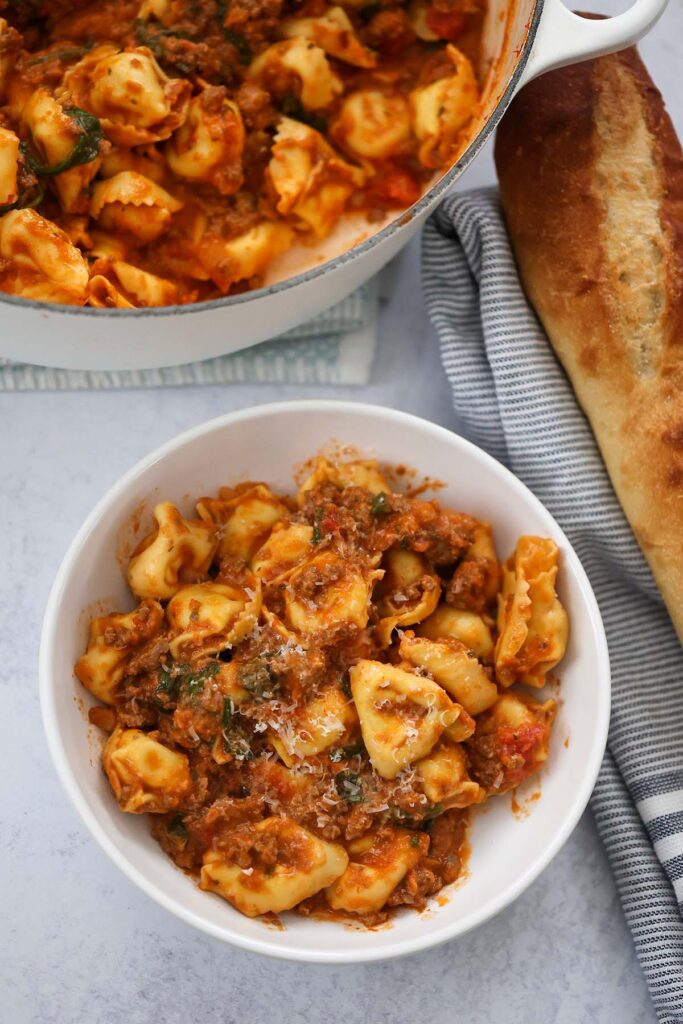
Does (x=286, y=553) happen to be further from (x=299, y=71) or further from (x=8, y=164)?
(x=299, y=71)

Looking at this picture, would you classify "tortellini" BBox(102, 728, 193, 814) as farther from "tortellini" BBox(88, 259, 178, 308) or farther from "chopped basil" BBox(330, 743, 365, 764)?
"tortellini" BBox(88, 259, 178, 308)

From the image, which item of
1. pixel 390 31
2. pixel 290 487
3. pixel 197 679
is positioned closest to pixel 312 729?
pixel 197 679

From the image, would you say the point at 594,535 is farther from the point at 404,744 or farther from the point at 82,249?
the point at 82,249

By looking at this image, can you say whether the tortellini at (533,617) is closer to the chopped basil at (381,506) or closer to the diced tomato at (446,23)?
the chopped basil at (381,506)

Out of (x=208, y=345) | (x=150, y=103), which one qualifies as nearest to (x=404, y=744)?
(x=208, y=345)

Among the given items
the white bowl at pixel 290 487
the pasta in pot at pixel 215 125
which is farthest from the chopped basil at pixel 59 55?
the white bowl at pixel 290 487

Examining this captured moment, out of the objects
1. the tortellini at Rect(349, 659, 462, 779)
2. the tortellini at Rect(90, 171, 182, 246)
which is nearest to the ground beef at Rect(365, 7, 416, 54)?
the tortellini at Rect(90, 171, 182, 246)
